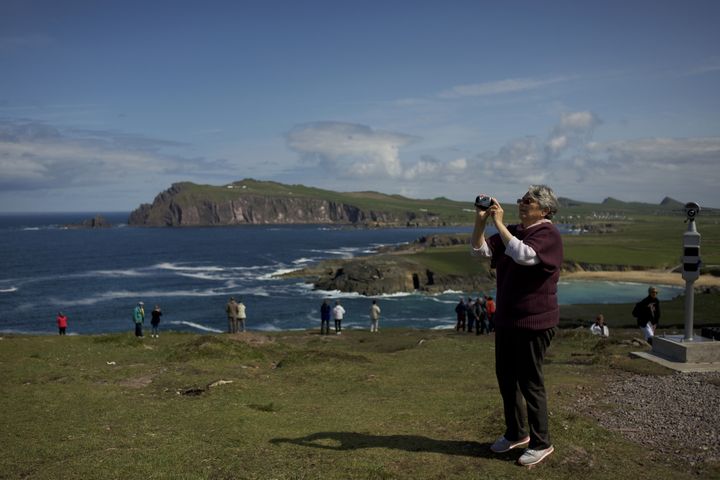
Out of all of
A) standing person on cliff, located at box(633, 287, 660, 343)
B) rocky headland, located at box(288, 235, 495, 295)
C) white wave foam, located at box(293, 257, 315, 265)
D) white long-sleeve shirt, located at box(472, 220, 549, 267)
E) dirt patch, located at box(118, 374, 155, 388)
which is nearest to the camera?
white long-sleeve shirt, located at box(472, 220, 549, 267)

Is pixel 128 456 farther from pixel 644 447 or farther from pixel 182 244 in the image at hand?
pixel 182 244

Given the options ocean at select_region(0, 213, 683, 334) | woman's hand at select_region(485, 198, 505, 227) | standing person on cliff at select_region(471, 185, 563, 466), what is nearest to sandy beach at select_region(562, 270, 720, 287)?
ocean at select_region(0, 213, 683, 334)

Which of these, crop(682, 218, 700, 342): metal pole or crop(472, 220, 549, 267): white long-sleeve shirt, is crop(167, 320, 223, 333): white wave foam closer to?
crop(682, 218, 700, 342): metal pole

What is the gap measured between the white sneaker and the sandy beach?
98.8 meters

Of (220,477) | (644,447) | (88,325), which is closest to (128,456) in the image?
(220,477)

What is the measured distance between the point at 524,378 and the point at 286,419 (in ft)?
17.8

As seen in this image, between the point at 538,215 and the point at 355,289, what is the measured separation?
83115mm

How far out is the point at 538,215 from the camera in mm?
7551

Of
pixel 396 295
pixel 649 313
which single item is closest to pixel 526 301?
pixel 649 313

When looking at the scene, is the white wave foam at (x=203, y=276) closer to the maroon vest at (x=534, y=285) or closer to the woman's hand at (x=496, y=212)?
the maroon vest at (x=534, y=285)

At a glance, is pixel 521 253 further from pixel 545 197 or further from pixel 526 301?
pixel 545 197

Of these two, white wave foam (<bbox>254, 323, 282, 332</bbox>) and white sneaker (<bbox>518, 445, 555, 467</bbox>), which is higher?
white sneaker (<bbox>518, 445, 555, 467</bbox>)

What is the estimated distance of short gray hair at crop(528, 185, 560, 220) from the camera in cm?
759

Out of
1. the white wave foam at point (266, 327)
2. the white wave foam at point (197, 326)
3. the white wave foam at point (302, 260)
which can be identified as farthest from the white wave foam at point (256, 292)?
the white wave foam at point (302, 260)
